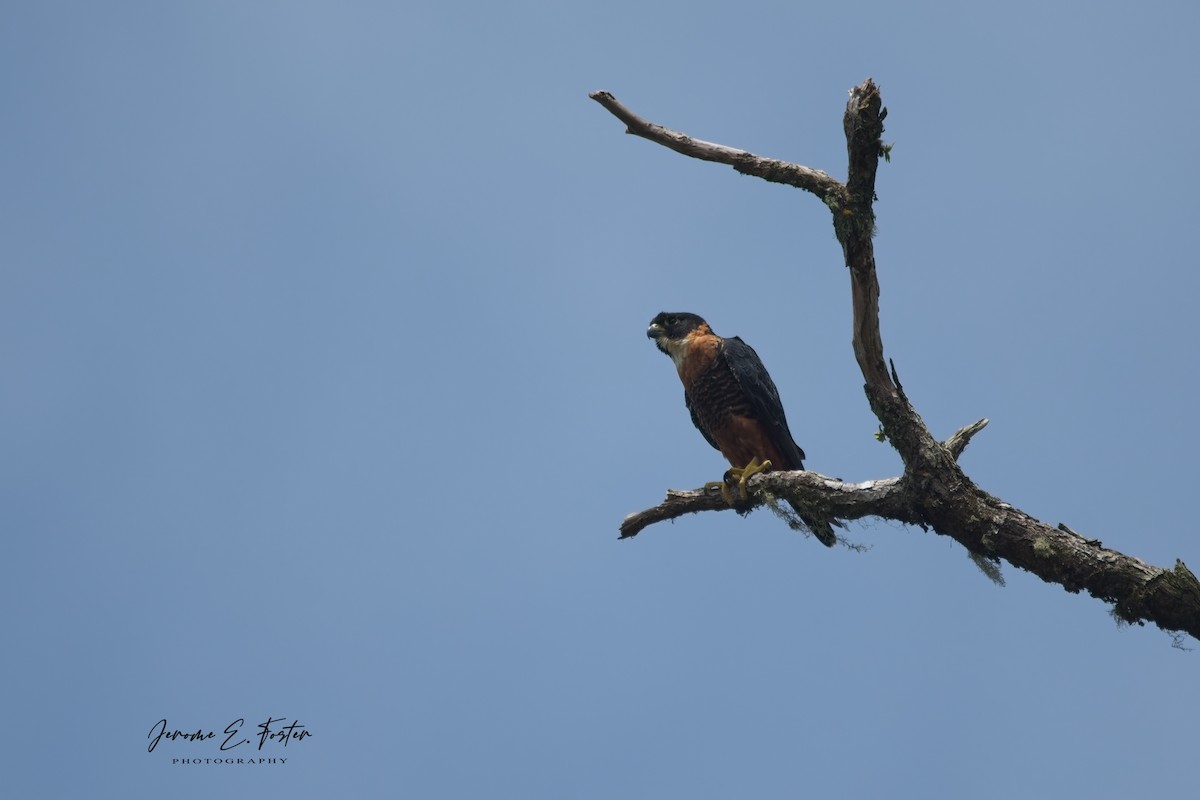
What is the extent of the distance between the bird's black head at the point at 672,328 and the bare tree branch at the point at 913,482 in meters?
2.66

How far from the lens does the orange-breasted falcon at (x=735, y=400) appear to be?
7297mm

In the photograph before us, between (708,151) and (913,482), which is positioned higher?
(708,151)

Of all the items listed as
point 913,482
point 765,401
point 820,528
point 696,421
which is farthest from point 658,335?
point 913,482

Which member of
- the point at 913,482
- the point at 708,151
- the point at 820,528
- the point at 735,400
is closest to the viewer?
the point at 708,151

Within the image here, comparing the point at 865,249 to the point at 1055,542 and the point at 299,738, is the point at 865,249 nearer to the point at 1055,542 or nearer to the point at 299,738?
the point at 1055,542

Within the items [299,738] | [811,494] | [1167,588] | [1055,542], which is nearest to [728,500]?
[811,494]

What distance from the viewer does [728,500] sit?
642 centimetres

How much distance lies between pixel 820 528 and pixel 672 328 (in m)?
2.58

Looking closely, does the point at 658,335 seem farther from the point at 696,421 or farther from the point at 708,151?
the point at 708,151

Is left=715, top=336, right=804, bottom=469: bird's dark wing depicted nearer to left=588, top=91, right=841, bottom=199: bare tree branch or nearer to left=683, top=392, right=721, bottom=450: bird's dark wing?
left=683, top=392, right=721, bottom=450: bird's dark wing

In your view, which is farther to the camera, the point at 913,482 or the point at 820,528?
the point at 820,528

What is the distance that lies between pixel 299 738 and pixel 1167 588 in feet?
20.2

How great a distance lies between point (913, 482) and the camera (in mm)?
5297

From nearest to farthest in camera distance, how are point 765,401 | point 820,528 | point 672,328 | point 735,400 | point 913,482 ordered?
1. point 913,482
2. point 820,528
3. point 765,401
4. point 735,400
5. point 672,328
